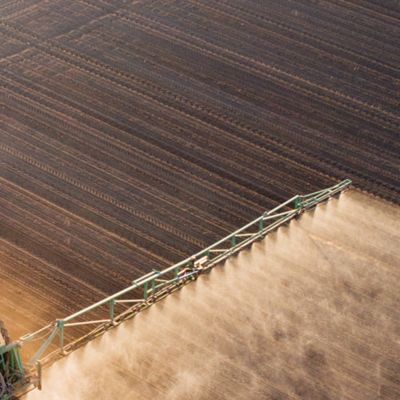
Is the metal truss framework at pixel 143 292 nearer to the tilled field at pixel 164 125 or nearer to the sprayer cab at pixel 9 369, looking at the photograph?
the sprayer cab at pixel 9 369

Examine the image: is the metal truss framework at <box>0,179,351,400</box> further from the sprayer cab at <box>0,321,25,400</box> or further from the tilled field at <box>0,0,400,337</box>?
the tilled field at <box>0,0,400,337</box>

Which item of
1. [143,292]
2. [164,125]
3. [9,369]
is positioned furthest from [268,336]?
[164,125]

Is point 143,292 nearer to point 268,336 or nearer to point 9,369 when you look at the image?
point 268,336

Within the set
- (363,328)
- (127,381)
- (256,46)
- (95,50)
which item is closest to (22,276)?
(127,381)

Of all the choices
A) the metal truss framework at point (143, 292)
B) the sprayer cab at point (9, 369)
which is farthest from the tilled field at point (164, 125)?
the sprayer cab at point (9, 369)

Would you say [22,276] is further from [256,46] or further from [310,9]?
[310,9]

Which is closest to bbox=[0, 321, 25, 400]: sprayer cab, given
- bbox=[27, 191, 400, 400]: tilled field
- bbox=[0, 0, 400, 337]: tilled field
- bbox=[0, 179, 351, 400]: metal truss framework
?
bbox=[0, 179, 351, 400]: metal truss framework
